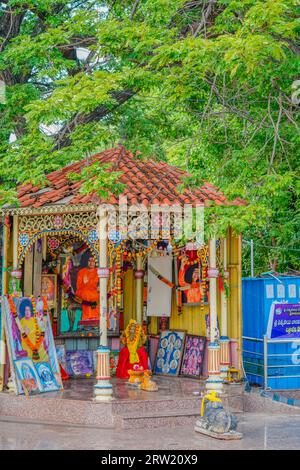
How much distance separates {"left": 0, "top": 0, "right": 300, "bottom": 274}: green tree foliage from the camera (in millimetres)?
11055

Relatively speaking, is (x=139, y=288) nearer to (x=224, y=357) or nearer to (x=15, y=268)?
(x=224, y=357)

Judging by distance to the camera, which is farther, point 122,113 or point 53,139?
point 122,113

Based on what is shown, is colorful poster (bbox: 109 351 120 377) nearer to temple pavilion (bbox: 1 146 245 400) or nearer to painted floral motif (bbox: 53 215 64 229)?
temple pavilion (bbox: 1 146 245 400)

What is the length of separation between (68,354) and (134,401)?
3.21 metres

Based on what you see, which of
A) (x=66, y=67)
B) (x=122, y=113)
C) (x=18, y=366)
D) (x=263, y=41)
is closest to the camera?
(x=263, y=41)

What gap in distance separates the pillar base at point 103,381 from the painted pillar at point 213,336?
1.78 metres

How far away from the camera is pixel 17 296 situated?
13.2 metres

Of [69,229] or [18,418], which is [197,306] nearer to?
[69,229]

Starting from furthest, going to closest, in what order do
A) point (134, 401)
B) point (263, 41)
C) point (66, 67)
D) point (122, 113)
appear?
point (122, 113), point (66, 67), point (134, 401), point (263, 41)

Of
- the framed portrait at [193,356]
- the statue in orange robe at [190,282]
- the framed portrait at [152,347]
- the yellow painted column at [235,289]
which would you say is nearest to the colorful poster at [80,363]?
the framed portrait at [152,347]

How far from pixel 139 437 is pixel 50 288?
469 centimetres

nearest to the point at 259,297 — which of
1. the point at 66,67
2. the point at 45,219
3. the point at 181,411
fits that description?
the point at 181,411

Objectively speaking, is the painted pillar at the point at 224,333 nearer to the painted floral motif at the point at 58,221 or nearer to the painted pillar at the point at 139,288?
the painted pillar at the point at 139,288

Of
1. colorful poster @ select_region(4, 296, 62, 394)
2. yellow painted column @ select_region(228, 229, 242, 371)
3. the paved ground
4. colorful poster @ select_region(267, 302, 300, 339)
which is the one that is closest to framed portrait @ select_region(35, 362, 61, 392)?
colorful poster @ select_region(4, 296, 62, 394)
